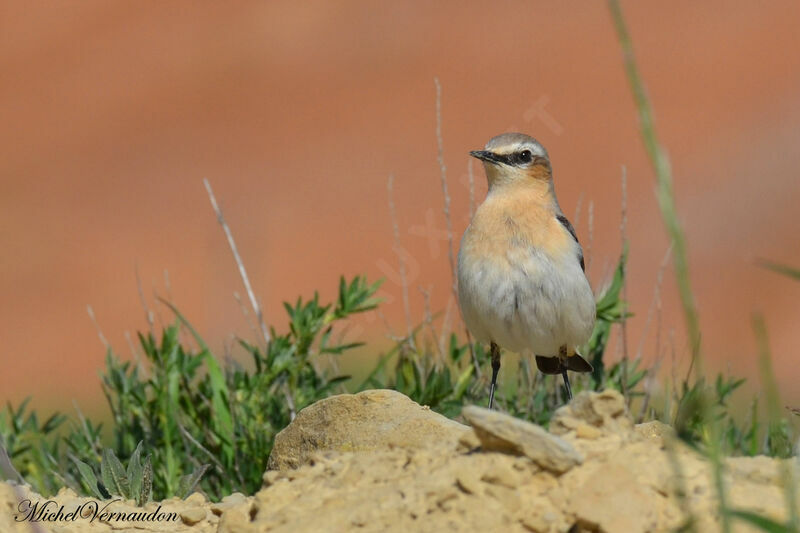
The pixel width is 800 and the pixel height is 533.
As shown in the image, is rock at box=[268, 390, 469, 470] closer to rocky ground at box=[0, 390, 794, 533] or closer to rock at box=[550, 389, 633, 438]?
rocky ground at box=[0, 390, 794, 533]

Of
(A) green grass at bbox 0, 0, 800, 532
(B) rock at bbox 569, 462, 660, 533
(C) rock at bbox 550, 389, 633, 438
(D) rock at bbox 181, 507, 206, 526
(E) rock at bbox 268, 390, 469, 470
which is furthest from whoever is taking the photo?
(A) green grass at bbox 0, 0, 800, 532

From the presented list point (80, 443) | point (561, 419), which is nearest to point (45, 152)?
point (80, 443)

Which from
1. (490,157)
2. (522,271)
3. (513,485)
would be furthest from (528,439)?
(490,157)

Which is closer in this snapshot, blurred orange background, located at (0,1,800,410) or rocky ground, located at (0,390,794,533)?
rocky ground, located at (0,390,794,533)

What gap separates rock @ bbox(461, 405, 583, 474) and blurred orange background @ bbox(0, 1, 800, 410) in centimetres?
956

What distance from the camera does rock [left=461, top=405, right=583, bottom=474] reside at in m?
3.67

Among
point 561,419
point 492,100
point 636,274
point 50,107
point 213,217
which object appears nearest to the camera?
point 561,419

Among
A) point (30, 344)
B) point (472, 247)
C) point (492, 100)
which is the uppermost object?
point (472, 247)

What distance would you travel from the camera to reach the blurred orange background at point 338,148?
1969 centimetres

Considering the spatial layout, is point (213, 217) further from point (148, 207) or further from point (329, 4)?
point (329, 4)

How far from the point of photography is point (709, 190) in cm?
2248

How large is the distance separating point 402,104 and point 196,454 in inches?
908

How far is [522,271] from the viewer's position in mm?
6719
